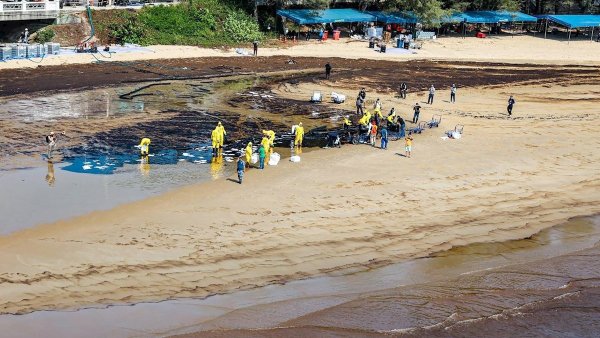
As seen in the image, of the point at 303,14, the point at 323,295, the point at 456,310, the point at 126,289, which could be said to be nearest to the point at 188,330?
the point at 126,289

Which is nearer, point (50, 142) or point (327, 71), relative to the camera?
point (50, 142)

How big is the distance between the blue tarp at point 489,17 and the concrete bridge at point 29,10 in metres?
35.5

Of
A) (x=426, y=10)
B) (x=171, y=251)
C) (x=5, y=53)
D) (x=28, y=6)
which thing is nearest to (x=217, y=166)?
(x=171, y=251)

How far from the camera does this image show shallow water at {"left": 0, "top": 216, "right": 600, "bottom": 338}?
17.6 m

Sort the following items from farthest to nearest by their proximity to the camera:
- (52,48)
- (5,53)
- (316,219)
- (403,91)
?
(52,48)
(5,53)
(403,91)
(316,219)

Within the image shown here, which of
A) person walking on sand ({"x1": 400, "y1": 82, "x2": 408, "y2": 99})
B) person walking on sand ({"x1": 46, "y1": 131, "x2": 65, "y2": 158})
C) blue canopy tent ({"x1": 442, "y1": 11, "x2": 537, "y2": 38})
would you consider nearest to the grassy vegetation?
blue canopy tent ({"x1": 442, "y1": 11, "x2": 537, "y2": 38})

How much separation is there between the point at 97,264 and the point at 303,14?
52.0m

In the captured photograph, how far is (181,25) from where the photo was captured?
6494cm

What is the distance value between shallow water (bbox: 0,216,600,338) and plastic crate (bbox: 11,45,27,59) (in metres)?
38.3

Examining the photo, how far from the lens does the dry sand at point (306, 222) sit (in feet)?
65.6

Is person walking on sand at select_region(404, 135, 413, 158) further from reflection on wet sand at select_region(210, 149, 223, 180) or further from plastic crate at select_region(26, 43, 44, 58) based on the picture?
plastic crate at select_region(26, 43, 44, 58)

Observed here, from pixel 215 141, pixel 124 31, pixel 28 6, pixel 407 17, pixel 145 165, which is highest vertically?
pixel 407 17

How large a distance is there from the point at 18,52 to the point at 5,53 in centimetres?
102

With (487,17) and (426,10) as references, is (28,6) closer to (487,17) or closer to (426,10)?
(426,10)
